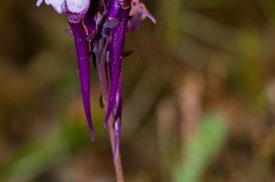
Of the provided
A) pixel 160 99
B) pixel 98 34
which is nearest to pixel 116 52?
pixel 98 34

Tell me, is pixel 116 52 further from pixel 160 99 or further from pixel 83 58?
pixel 160 99

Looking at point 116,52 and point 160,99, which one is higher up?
point 116,52

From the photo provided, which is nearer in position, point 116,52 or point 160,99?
point 116,52

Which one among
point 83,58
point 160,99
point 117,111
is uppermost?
point 83,58

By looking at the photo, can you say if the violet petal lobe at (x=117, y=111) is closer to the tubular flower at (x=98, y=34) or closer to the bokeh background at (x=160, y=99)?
the tubular flower at (x=98, y=34)

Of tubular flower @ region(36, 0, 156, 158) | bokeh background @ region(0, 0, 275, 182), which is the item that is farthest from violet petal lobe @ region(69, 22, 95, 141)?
bokeh background @ region(0, 0, 275, 182)

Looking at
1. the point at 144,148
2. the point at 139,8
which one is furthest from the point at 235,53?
the point at 139,8

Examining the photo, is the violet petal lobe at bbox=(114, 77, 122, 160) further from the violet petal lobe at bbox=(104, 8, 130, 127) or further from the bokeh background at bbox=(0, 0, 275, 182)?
the bokeh background at bbox=(0, 0, 275, 182)
